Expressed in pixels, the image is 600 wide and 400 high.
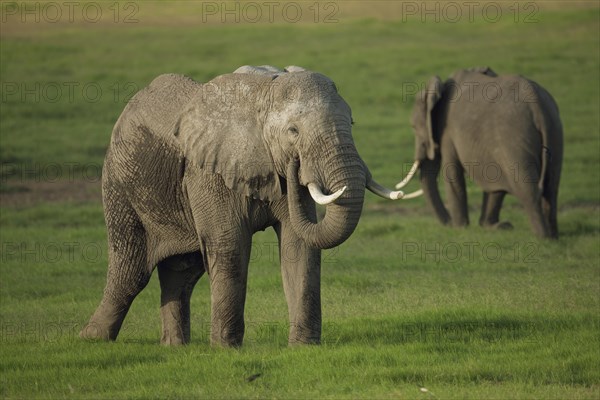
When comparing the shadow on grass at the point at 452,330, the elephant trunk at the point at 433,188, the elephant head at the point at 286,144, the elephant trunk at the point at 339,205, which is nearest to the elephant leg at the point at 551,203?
the elephant trunk at the point at 433,188

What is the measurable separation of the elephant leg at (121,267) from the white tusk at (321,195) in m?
2.15

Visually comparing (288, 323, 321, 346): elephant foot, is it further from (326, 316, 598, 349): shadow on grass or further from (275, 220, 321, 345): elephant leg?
(326, 316, 598, 349): shadow on grass

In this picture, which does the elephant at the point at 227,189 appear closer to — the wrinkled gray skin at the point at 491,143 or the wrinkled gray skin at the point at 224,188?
the wrinkled gray skin at the point at 224,188

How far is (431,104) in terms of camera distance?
774 inches

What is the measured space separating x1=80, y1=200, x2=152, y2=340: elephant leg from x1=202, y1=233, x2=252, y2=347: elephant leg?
36.3 inches

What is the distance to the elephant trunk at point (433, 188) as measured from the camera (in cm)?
1939

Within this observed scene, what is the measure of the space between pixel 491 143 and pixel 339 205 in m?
A: 9.41

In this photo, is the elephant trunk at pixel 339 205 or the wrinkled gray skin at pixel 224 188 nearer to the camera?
the elephant trunk at pixel 339 205

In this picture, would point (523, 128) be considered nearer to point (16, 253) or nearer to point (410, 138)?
point (16, 253)

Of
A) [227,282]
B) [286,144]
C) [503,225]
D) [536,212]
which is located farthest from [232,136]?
[503,225]

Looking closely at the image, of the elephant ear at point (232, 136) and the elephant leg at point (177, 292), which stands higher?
the elephant ear at point (232, 136)

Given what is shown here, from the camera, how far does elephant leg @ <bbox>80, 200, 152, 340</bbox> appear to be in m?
10.8

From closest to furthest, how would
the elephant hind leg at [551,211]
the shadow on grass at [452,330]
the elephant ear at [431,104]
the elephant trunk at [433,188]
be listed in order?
the shadow on grass at [452,330]
the elephant hind leg at [551,211]
the elephant trunk at [433,188]
the elephant ear at [431,104]

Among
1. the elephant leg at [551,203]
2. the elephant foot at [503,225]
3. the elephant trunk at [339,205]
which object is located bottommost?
the elephant foot at [503,225]
